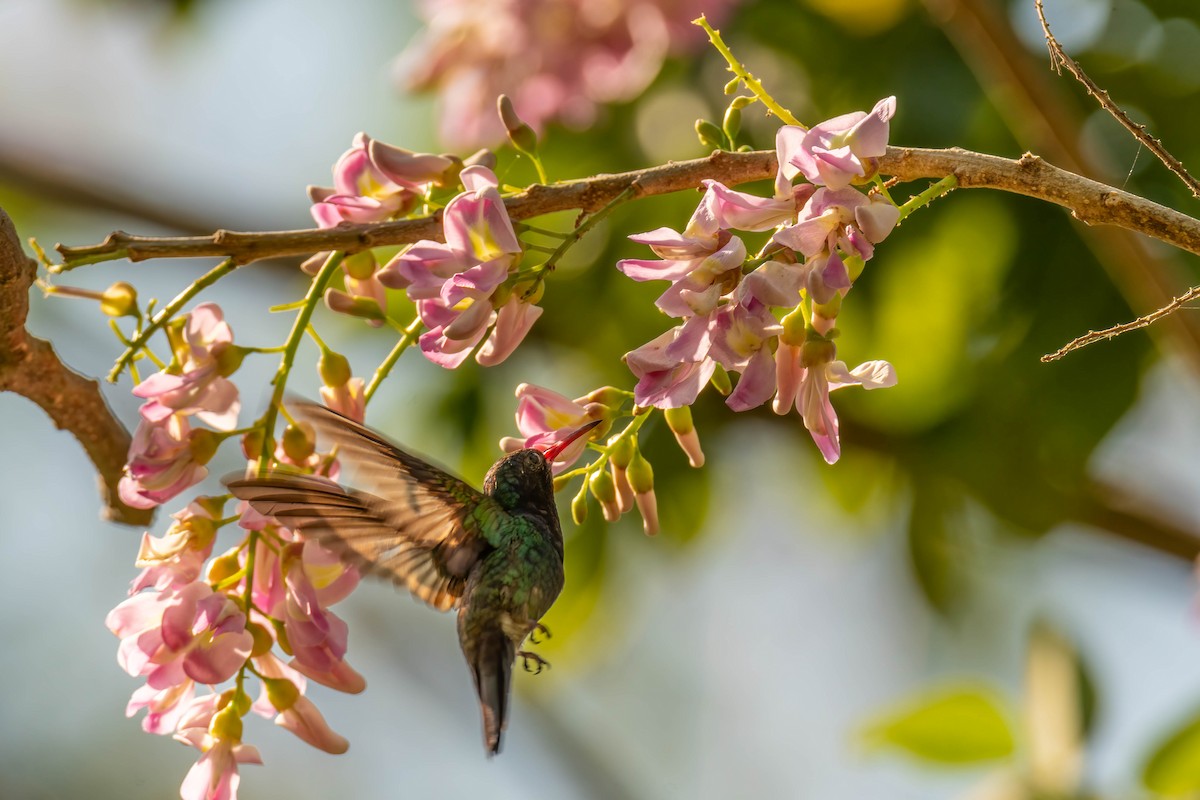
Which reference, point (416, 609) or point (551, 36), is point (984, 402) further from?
point (416, 609)

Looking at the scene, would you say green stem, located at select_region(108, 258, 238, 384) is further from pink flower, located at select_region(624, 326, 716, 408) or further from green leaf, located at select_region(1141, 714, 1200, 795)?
green leaf, located at select_region(1141, 714, 1200, 795)

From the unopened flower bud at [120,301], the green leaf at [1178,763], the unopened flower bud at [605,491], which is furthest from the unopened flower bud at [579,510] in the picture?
the green leaf at [1178,763]

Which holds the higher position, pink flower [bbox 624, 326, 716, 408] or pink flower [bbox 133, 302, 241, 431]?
pink flower [bbox 133, 302, 241, 431]

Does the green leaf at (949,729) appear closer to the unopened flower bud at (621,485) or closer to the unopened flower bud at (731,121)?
the unopened flower bud at (621,485)

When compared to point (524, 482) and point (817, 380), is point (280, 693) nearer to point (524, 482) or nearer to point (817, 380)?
point (524, 482)

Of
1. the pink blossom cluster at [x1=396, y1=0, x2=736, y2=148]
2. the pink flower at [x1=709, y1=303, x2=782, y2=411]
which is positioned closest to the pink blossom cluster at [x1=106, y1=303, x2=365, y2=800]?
the pink flower at [x1=709, y1=303, x2=782, y2=411]

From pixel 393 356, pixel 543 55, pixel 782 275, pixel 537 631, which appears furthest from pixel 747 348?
pixel 543 55

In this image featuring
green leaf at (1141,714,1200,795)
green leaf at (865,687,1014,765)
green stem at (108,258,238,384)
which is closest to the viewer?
green stem at (108,258,238,384)
